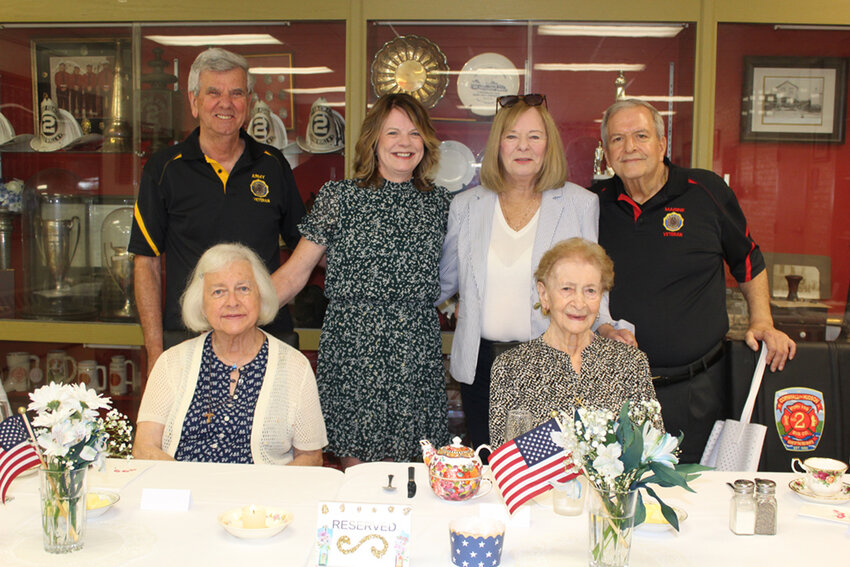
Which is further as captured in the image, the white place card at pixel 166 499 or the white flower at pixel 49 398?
the white place card at pixel 166 499

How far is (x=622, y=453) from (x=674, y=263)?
4.87 ft

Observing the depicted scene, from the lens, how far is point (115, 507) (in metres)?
1.63

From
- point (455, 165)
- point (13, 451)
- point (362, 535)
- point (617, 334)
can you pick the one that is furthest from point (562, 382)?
point (455, 165)

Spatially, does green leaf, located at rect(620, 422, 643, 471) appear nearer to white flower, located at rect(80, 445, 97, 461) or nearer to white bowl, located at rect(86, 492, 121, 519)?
white flower, located at rect(80, 445, 97, 461)

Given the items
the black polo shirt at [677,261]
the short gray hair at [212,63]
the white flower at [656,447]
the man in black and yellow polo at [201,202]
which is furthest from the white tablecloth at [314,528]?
the short gray hair at [212,63]

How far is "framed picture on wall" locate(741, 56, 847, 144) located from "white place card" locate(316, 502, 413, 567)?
2.83 metres

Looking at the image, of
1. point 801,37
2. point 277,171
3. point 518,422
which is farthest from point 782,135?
point 518,422

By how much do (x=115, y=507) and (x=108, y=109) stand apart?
2641 mm

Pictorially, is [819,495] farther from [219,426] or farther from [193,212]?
[193,212]

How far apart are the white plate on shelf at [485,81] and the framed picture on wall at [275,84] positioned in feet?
2.70

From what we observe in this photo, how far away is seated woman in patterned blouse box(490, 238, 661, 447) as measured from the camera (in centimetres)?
213

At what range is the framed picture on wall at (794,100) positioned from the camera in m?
3.49

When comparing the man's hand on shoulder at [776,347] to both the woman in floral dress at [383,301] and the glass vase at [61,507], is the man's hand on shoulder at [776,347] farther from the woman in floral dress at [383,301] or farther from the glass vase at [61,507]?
the glass vase at [61,507]

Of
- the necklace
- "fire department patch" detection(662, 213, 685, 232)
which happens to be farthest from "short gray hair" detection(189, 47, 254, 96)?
"fire department patch" detection(662, 213, 685, 232)
